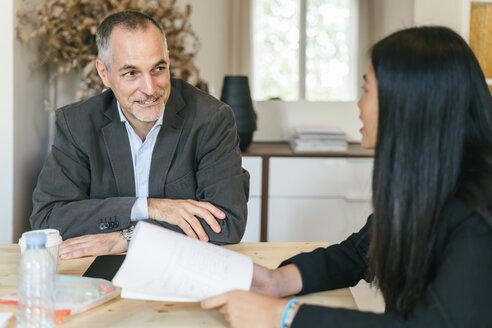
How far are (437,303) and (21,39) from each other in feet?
7.03

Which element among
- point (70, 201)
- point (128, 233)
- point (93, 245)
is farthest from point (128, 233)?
point (70, 201)

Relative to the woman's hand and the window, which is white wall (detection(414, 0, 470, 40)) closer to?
the window

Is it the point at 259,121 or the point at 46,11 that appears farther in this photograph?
the point at 259,121

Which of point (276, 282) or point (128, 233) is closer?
point (276, 282)

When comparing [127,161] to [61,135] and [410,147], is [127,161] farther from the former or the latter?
[410,147]

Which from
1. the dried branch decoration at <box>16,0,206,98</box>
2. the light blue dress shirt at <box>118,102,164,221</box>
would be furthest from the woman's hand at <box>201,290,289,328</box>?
the dried branch decoration at <box>16,0,206,98</box>

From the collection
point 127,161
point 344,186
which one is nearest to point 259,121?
point 344,186

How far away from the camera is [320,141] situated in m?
3.12

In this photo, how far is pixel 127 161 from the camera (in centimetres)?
185

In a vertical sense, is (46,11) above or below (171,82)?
above

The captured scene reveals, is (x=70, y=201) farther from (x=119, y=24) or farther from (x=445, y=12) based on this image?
(x=445, y=12)

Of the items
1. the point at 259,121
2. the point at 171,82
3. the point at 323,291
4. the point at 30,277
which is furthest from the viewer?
the point at 259,121

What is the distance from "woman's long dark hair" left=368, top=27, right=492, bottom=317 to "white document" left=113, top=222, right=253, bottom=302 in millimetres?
290

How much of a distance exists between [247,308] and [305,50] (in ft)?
8.99
